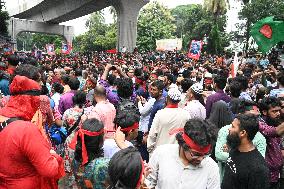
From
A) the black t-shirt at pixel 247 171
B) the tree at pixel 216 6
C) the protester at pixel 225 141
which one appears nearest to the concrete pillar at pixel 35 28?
the tree at pixel 216 6

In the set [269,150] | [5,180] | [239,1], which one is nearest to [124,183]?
[5,180]

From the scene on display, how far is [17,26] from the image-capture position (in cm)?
4253

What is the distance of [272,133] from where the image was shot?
418cm

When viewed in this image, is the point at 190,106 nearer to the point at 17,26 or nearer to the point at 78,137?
the point at 78,137

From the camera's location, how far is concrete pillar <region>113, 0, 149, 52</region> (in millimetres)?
35438

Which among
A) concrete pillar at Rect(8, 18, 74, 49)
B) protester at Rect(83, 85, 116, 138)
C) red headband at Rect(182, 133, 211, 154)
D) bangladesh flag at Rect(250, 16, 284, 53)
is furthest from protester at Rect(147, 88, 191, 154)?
concrete pillar at Rect(8, 18, 74, 49)

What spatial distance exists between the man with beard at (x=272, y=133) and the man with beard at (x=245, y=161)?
2.31ft

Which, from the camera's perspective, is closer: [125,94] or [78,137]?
[78,137]

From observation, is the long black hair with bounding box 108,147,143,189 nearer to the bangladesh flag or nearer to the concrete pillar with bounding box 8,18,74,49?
the bangladesh flag

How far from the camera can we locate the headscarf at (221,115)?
5.54m

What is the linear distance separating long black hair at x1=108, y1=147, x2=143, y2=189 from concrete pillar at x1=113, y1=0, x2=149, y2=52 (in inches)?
1310

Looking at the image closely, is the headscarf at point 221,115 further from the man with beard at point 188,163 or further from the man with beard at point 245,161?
the man with beard at point 188,163

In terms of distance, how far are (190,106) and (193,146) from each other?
9.61 feet

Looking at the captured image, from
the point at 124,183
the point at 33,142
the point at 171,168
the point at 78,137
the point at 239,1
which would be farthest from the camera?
the point at 239,1
